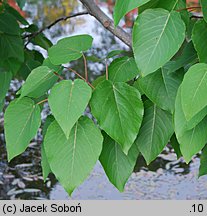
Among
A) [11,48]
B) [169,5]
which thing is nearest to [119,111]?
[169,5]

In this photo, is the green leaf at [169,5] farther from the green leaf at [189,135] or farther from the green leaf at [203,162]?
the green leaf at [203,162]

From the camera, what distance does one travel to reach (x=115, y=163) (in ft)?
2.74

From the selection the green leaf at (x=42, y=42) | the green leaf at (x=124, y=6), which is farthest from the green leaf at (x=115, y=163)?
the green leaf at (x=42, y=42)

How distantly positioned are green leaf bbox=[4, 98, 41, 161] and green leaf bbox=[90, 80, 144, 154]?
0.11 metres

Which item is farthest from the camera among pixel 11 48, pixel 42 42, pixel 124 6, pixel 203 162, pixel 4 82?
pixel 42 42

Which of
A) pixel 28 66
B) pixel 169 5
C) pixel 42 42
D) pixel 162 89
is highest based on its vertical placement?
pixel 42 42

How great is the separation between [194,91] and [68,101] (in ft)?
0.63

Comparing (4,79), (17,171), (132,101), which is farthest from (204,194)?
(132,101)

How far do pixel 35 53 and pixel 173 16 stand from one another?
0.88 meters

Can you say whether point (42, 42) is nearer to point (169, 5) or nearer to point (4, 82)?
point (4, 82)

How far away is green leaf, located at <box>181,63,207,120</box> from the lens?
26.2 inches

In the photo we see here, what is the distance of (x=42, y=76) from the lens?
32.1 inches
